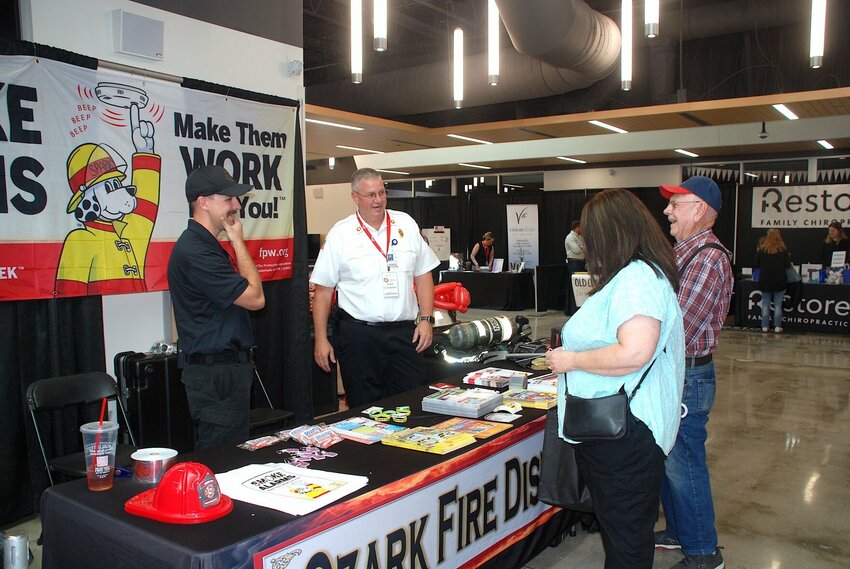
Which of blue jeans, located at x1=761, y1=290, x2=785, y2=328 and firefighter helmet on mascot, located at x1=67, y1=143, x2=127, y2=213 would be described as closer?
firefighter helmet on mascot, located at x1=67, y1=143, x2=127, y2=213

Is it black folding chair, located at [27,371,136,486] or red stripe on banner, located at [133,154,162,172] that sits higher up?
red stripe on banner, located at [133,154,162,172]

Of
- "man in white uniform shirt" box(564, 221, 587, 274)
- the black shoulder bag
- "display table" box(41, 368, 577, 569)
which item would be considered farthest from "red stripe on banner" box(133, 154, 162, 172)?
"man in white uniform shirt" box(564, 221, 587, 274)

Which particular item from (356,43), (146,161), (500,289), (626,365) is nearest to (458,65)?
(356,43)

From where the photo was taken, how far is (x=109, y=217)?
139 inches

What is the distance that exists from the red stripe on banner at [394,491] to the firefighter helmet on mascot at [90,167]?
95.0 inches

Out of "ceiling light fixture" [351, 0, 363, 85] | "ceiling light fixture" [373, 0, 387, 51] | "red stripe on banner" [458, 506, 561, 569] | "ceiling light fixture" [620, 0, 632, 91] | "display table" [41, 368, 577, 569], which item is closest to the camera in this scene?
"display table" [41, 368, 577, 569]

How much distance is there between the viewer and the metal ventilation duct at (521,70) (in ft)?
17.6

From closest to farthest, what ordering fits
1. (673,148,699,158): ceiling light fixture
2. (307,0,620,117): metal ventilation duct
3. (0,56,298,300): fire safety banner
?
(0,56,298,300): fire safety banner < (307,0,620,117): metal ventilation duct < (673,148,699,158): ceiling light fixture

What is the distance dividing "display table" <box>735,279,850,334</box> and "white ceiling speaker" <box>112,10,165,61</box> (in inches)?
321

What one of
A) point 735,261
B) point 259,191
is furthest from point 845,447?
point 735,261

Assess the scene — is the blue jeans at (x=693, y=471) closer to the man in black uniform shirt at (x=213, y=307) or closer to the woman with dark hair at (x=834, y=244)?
the man in black uniform shirt at (x=213, y=307)

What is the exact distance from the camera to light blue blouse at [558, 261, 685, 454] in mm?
1790

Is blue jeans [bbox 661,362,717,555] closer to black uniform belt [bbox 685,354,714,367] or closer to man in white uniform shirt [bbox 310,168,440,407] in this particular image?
black uniform belt [bbox 685,354,714,367]

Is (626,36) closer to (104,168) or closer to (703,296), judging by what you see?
(703,296)
